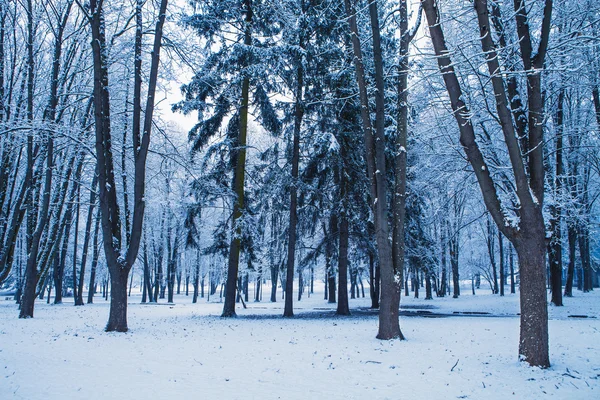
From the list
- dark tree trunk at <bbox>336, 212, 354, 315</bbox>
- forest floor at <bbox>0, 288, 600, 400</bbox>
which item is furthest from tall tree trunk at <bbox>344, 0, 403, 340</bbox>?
dark tree trunk at <bbox>336, 212, 354, 315</bbox>

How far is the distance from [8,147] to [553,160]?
2203 cm

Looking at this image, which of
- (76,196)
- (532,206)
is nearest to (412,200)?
(532,206)

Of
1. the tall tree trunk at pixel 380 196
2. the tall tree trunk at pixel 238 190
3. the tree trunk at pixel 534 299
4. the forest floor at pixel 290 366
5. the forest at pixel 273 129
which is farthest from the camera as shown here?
the tall tree trunk at pixel 238 190

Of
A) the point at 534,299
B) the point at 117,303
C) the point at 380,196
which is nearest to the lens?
the point at 534,299

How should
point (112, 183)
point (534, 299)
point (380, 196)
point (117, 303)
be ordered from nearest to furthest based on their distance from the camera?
point (534, 299) < point (380, 196) < point (117, 303) < point (112, 183)

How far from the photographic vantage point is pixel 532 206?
5.85 meters

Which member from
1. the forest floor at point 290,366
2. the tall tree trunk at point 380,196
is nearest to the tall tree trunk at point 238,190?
the forest floor at point 290,366

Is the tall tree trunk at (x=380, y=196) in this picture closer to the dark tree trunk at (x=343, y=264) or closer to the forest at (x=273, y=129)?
the forest at (x=273, y=129)

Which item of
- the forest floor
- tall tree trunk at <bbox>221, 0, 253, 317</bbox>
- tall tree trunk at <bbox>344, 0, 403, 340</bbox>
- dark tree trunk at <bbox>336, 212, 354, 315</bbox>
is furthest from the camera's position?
dark tree trunk at <bbox>336, 212, 354, 315</bbox>

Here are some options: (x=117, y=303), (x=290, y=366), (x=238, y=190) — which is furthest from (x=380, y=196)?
(x=238, y=190)

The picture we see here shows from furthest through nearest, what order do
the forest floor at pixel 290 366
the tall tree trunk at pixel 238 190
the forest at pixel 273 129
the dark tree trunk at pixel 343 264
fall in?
the dark tree trunk at pixel 343 264, the tall tree trunk at pixel 238 190, the forest at pixel 273 129, the forest floor at pixel 290 366

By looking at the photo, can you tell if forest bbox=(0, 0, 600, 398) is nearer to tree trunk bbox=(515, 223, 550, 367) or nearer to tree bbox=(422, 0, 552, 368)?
tree bbox=(422, 0, 552, 368)

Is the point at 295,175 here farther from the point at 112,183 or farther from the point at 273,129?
the point at 112,183

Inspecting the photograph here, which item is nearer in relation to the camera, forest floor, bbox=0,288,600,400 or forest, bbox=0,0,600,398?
forest floor, bbox=0,288,600,400
